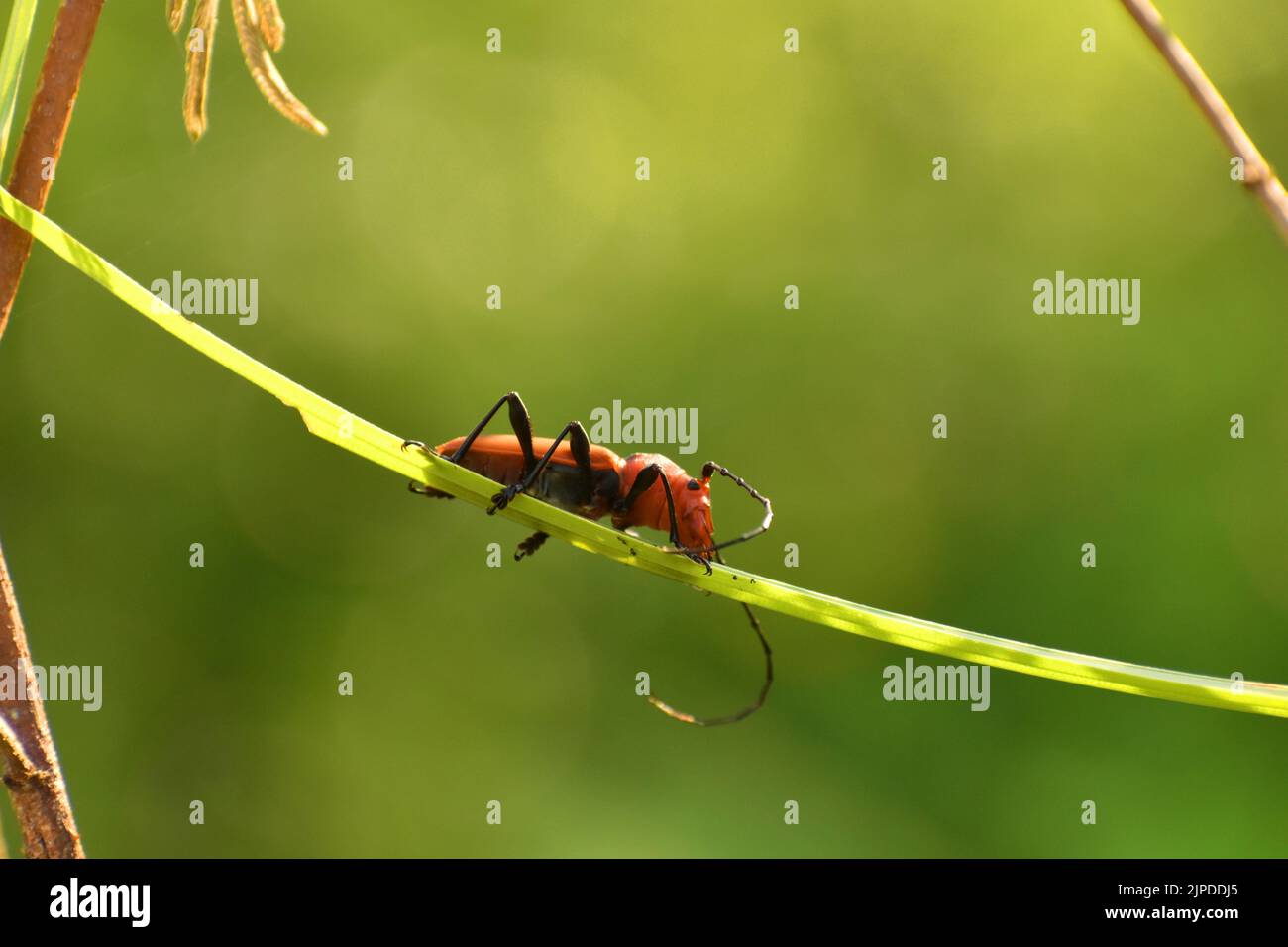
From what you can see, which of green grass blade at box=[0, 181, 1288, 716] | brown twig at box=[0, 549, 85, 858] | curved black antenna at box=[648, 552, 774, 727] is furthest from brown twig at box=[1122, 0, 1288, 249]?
brown twig at box=[0, 549, 85, 858]

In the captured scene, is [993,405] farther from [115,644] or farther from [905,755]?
[115,644]

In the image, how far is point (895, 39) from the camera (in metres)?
6.55

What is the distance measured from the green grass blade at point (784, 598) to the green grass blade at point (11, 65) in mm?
61

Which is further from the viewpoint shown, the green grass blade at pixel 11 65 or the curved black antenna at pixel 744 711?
the curved black antenna at pixel 744 711

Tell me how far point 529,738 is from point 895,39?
456 cm

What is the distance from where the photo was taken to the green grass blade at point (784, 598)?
40.6 inches

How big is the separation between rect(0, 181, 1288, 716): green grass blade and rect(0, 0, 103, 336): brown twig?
0.03 m

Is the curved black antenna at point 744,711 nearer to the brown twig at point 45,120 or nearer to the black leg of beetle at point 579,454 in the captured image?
the black leg of beetle at point 579,454

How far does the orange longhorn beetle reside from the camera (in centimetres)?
233

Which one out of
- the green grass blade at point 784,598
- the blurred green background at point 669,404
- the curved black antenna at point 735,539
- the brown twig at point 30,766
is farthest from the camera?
the blurred green background at point 669,404

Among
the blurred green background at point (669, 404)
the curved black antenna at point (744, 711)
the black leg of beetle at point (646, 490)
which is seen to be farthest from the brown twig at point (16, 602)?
the blurred green background at point (669, 404)

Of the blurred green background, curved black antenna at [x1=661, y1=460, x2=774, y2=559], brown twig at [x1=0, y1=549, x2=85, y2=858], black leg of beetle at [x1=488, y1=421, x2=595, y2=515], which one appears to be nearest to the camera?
brown twig at [x1=0, y1=549, x2=85, y2=858]

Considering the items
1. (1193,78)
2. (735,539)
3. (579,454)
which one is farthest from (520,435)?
(1193,78)

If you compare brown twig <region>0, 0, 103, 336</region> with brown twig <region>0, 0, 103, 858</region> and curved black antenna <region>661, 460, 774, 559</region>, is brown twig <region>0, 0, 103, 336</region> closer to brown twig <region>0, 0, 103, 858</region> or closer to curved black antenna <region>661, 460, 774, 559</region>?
brown twig <region>0, 0, 103, 858</region>
